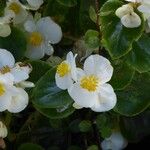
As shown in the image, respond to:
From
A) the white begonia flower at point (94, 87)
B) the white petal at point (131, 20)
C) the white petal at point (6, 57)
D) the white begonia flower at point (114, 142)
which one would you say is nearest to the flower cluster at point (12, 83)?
the white petal at point (6, 57)

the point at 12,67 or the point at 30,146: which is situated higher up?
the point at 12,67

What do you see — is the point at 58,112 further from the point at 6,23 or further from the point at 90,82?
the point at 6,23

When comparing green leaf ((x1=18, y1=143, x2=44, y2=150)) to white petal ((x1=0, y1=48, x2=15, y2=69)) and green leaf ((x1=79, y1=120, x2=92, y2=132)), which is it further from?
white petal ((x1=0, y1=48, x2=15, y2=69))

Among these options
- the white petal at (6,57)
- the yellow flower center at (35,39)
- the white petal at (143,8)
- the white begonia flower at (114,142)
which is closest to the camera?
the white petal at (143,8)

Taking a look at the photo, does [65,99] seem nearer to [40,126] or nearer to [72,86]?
[72,86]

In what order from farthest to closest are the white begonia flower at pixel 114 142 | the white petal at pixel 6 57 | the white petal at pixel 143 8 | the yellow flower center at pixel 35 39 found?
1. the white begonia flower at pixel 114 142
2. the yellow flower center at pixel 35 39
3. the white petal at pixel 6 57
4. the white petal at pixel 143 8

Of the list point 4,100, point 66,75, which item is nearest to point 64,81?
point 66,75

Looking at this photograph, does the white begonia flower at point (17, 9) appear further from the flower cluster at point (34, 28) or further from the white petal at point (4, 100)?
the white petal at point (4, 100)
